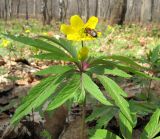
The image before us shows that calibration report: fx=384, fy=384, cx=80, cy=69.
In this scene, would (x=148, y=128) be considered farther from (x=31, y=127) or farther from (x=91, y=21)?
(x=31, y=127)

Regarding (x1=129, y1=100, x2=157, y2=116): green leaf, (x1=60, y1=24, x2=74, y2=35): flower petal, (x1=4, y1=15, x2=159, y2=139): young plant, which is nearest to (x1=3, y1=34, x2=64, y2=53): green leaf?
(x1=4, y1=15, x2=159, y2=139): young plant

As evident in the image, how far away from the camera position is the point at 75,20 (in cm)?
178

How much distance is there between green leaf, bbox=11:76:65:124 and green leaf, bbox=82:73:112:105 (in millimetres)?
115

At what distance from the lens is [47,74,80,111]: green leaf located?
1.55m

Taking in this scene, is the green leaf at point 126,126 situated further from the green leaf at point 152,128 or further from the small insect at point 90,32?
the small insect at point 90,32

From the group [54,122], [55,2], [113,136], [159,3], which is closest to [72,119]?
[54,122]

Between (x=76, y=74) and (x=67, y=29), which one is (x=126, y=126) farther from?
(x=67, y=29)

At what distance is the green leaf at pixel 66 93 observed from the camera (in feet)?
5.08

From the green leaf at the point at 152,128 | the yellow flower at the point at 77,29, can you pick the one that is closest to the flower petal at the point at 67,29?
the yellow flower at the point at 77,29

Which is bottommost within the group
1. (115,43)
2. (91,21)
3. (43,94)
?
(115,43)

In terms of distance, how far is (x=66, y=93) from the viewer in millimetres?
1595

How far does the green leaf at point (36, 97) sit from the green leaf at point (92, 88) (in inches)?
4.5

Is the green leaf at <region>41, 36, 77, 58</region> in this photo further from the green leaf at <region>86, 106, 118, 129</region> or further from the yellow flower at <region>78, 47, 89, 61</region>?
the green leaf at <region>86, 106, 118, 129</region>

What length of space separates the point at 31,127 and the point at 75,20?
1163 millimetres
